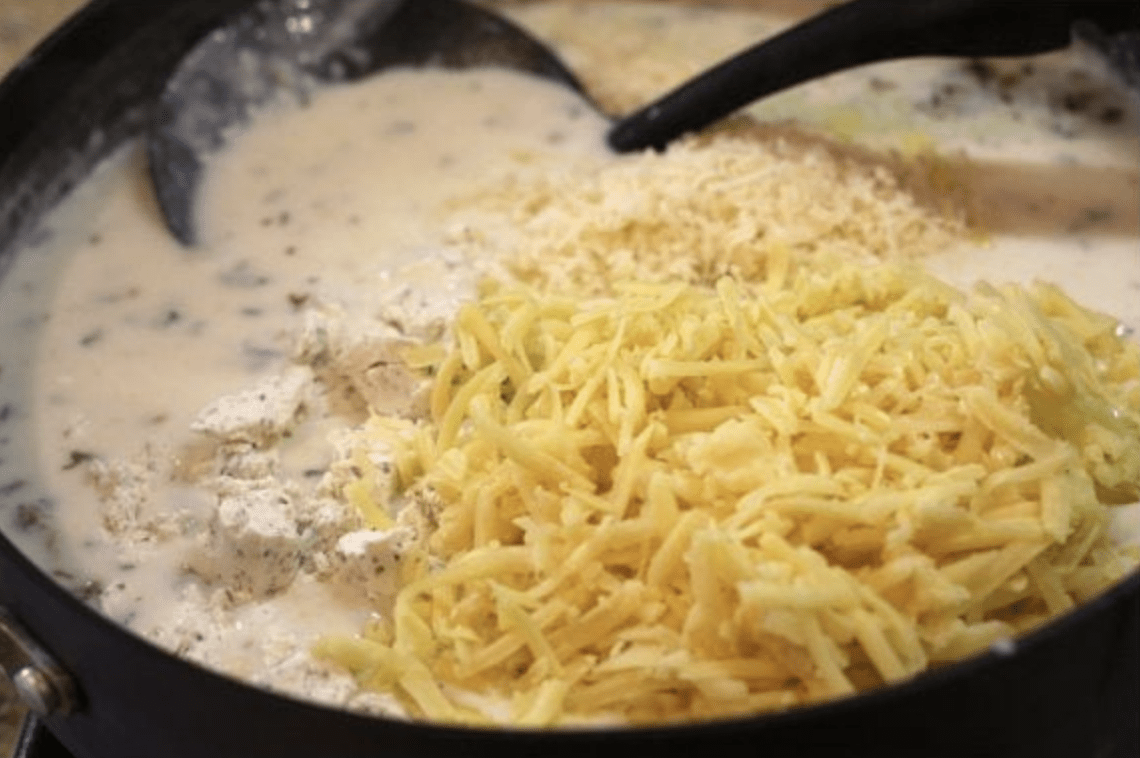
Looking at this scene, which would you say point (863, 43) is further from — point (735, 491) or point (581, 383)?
point (735, 491)

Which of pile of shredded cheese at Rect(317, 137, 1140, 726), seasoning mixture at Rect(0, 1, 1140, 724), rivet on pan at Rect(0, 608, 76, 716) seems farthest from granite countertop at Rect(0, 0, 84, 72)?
rivet on pan at Rect(0, 608, 76, 716)

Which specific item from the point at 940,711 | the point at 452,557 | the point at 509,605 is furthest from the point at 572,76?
the point at 940,711

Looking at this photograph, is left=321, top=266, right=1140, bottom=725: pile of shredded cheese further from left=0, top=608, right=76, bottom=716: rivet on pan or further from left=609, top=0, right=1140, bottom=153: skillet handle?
left=609, top=0, right=1140, bottom=153: skillet handle

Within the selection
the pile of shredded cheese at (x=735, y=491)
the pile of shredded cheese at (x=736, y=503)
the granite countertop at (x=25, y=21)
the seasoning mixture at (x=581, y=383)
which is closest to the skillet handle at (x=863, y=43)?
the seasoning mixture at (x=581, y=383)

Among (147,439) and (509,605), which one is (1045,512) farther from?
(147,439)

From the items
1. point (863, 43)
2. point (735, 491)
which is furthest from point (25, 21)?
point (735, 491)

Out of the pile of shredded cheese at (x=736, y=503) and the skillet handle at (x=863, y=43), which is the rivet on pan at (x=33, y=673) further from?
the skillet handle at (x=863, y=43)
